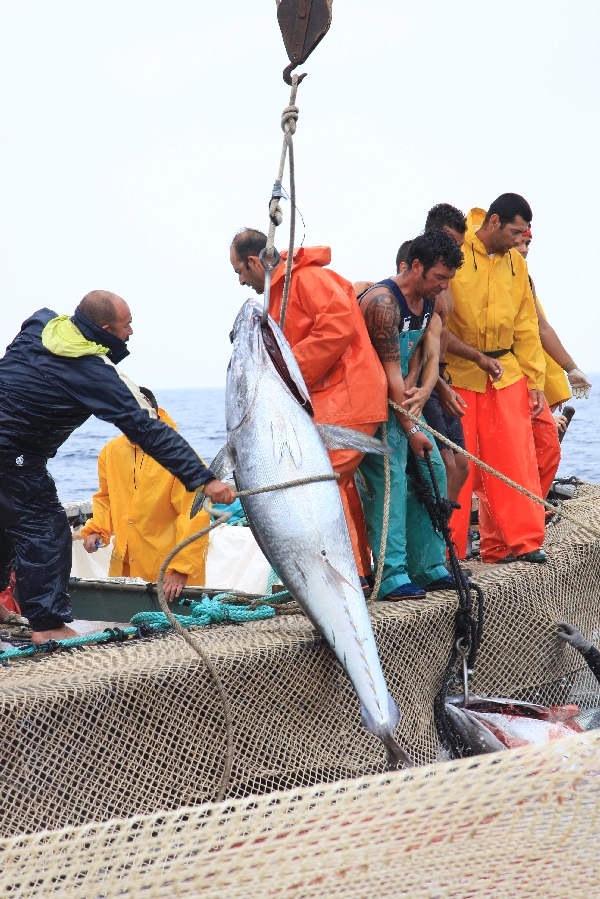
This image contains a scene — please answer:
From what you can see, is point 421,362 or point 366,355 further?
point 421,362

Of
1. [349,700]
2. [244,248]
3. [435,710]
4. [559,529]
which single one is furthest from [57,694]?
[559,529]

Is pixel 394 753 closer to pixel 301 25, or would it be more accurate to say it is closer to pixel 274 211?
pixel 274 211

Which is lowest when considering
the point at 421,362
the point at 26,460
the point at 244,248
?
the point at 26,460

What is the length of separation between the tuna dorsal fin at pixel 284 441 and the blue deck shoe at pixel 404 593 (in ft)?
5.16

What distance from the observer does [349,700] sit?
15.2 feet

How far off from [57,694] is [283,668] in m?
1.09

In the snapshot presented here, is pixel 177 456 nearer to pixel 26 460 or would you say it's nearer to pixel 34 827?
pixel 26 460

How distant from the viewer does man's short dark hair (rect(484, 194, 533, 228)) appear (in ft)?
20.6

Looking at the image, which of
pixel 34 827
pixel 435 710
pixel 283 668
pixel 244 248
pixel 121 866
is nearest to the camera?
pixel 121 866

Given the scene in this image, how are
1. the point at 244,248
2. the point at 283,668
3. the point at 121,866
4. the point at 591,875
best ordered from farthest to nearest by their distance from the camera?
the point at 244,248 → the point at 283,668 → the point at 591,875 → the point at 121,866

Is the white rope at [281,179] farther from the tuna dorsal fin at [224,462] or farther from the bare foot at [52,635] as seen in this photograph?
the bare foot at [52,635]

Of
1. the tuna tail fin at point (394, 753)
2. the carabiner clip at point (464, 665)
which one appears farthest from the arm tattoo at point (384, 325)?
the tuna tail fin at point (394, 753)

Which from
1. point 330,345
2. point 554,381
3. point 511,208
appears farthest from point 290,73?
point 554,381

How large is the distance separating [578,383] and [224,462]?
4.40 metres
